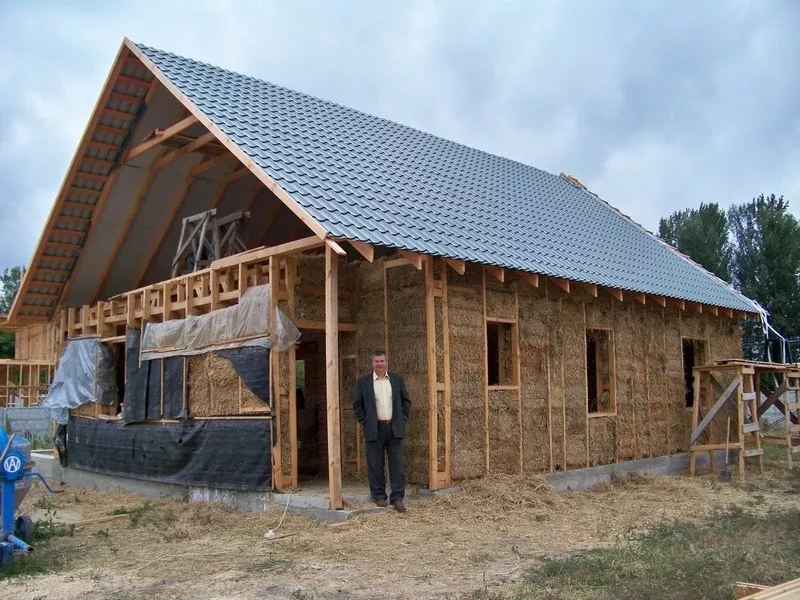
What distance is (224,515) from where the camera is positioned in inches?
383

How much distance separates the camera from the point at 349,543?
783 cm

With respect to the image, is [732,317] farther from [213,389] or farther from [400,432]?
[213,389]

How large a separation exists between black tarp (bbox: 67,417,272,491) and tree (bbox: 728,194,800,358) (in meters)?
26.3

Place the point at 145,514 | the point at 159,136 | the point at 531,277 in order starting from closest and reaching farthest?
the point at 145,514 < the point at 531,277 < the point at 159,136

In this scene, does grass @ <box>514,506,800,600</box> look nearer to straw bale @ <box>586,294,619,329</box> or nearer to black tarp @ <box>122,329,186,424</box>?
straw bale @ <box>586,294,619,329</box>

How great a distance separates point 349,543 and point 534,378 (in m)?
4.46

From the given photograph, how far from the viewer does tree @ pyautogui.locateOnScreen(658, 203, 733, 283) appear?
35.9m

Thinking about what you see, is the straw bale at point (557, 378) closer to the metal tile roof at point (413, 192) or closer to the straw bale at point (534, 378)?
the straw bale at point (534, 378)

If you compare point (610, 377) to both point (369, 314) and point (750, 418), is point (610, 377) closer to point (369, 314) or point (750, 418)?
point (750, 418)

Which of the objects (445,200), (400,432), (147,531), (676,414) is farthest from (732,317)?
(147,531)

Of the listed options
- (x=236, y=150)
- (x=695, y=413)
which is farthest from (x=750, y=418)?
(x=236, y=150)

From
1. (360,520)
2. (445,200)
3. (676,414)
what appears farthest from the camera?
(676,414)

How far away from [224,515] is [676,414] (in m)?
8.88

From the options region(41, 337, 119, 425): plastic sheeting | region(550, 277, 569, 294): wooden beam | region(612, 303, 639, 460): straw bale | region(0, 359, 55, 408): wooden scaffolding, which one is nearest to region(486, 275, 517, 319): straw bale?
region(550, 277, 569, 294): wooden beam
